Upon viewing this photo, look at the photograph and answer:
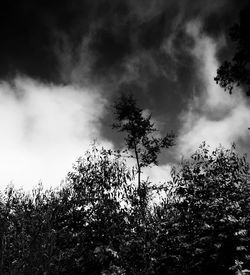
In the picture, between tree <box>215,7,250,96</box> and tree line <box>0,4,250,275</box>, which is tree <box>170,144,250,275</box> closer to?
tree line <box>0,4,250,275</box>

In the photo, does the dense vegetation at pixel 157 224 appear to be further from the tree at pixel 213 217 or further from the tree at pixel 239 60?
the tree at pixel 239 60

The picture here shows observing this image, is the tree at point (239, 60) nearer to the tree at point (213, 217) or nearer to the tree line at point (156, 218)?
the tree line at point (156, 218)

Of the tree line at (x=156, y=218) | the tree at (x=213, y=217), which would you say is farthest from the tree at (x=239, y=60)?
the tree at (x=213, y=217)

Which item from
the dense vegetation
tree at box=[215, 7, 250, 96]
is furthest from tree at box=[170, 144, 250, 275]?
tree at box=[215, 7, 250, 96]

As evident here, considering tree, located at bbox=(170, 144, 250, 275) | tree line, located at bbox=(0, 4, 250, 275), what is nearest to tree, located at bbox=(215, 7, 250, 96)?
tree line, located at bbox=(0, 4, 250, 275)

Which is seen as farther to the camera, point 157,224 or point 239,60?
point 157,224

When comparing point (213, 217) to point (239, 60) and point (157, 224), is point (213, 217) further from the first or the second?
point (239, 60)

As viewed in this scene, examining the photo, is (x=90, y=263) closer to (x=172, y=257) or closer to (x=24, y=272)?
(x=172, y=257)

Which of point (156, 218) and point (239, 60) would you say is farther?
point (156, 218)

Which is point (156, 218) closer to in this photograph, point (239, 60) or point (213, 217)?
point (213, 217)

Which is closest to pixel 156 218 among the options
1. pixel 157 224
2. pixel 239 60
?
pixel 157 224

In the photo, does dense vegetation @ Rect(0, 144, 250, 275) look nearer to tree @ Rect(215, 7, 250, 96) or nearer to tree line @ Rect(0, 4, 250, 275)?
tree line @ Rect(0, 4, 250, 275)

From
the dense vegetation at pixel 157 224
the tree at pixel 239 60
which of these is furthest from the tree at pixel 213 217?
the tree at pixel 239 60

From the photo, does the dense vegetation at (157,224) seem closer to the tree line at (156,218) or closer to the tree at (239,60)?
the tree line at (156,218)
